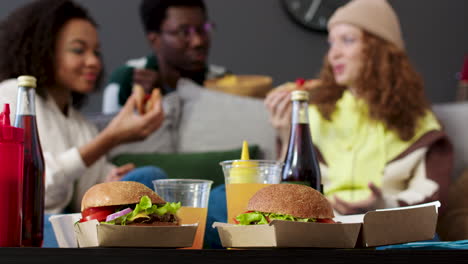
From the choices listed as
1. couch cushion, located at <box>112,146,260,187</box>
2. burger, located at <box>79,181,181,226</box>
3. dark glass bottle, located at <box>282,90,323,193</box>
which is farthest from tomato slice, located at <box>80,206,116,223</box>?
couch cushion, located at <box>112,146,260,187</box>

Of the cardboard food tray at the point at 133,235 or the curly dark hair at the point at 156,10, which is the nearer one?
the cardboard food tray at the point at 133,235

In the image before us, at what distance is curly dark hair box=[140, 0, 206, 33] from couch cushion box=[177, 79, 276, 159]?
703 mm

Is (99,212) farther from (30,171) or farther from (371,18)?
(371,18)

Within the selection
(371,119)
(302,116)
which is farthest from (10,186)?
(371,119)

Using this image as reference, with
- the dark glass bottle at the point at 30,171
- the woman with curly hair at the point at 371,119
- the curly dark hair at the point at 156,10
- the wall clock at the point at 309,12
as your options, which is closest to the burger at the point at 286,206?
the dark glass bottle at the point at 30,171

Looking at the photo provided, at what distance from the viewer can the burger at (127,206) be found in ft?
2.26

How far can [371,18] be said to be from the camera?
2006mm

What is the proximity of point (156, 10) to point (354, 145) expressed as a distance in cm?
146

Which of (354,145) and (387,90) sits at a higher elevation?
(387,90)

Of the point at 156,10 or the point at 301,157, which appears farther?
the point at 156,10

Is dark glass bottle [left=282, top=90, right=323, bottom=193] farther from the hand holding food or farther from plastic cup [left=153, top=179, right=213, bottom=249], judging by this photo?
the hand holding food

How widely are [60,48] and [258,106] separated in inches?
32.5

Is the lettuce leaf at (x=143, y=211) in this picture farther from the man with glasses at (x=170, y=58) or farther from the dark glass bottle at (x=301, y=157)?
the man with glasses at (x=170, y=58)

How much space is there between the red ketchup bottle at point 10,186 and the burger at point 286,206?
0.91ft
